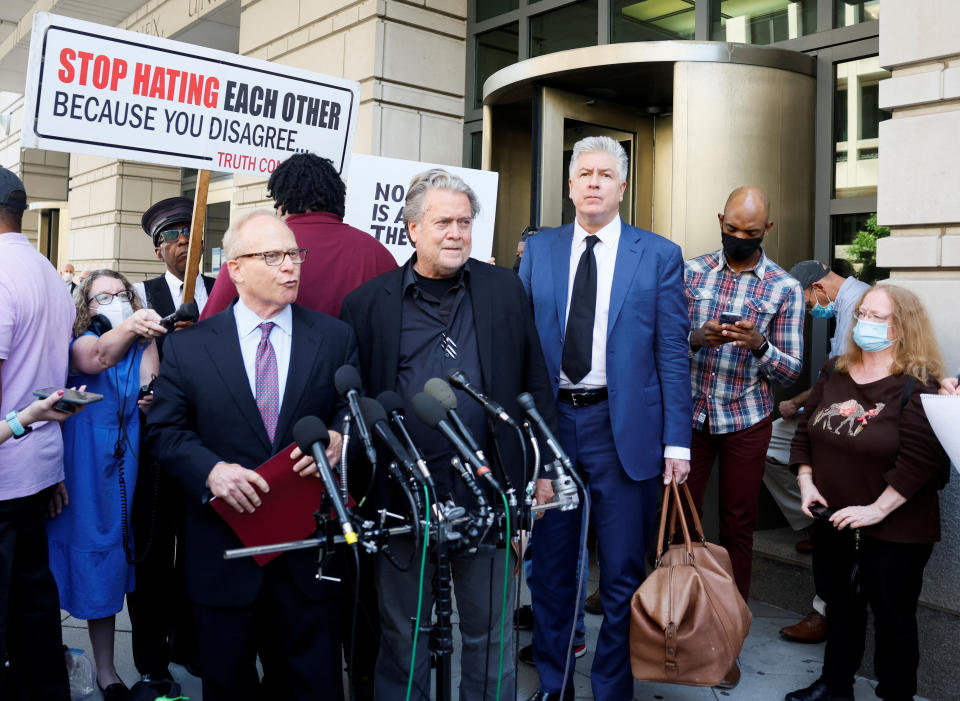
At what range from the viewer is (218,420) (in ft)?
8.52

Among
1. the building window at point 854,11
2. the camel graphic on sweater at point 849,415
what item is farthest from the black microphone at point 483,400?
the building window at point 854,11

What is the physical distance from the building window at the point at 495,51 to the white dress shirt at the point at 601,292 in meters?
5.42

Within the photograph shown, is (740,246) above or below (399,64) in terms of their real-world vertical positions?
below

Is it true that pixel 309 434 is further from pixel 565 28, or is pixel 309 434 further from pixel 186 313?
pixel 565 28

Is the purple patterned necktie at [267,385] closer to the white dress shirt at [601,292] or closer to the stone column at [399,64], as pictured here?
the white dress shirt at [601,292]

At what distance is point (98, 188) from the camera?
14836 millimetres

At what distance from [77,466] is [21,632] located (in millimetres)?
623

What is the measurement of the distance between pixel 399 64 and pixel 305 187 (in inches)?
228

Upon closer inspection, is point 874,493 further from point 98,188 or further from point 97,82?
point 98,188

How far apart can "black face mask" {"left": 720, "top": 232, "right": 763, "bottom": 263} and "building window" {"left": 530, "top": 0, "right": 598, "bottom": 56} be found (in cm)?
408

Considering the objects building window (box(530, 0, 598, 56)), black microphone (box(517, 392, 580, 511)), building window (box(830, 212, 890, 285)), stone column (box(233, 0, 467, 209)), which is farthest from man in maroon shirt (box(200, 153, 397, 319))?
stone column (box(233, 0, 467, 209))

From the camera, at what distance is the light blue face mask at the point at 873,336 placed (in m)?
3.23

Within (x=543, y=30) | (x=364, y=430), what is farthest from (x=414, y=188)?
(x=543, y=30)

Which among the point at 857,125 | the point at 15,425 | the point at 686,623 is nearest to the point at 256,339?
the point at 15,425
